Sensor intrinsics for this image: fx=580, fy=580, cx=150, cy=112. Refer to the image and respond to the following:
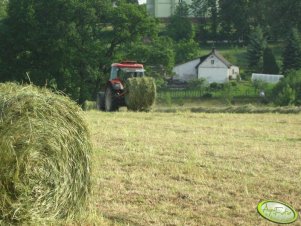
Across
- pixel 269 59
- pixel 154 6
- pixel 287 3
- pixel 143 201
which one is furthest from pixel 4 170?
pixel 154 6

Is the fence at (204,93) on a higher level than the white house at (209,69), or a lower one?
lower

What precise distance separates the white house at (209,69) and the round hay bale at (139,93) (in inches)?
1927

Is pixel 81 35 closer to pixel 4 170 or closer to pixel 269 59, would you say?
pixel 4 170

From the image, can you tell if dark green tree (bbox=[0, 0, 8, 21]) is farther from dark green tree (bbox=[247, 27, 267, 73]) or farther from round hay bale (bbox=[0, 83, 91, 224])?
round hay bale (bbox=[0, 83, 91, 224])

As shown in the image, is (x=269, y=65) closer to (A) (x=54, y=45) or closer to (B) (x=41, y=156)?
(A) (x=54, y=45)

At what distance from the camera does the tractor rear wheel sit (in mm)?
22022

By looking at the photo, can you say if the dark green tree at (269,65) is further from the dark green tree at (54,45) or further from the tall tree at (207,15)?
the dark green tree at (54,45)

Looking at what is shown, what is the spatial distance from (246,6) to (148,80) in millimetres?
71767

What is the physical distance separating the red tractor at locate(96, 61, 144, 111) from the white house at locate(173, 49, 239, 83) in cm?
4764

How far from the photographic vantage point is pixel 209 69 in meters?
71.7

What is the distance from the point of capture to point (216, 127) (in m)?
14.5

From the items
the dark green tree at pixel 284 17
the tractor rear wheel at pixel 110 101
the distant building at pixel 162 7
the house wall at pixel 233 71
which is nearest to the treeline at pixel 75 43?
the tractor rear wheel at pixel 110 101

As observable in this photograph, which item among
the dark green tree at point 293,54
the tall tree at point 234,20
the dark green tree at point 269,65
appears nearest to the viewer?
the dark green tree at point 293,54

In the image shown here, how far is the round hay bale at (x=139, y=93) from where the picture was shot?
69.6 ft
